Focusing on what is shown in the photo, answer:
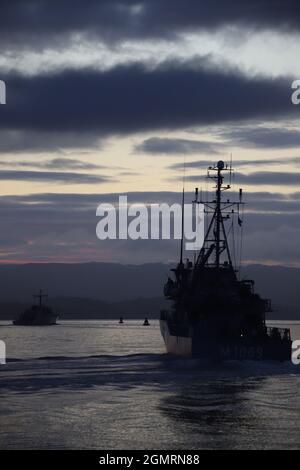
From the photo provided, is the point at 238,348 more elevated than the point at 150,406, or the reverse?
the point at 150,406

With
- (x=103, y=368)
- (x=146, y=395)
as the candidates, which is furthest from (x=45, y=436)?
(x=103, y=368)

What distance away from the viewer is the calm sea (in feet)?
105

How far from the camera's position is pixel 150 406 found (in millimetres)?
41094

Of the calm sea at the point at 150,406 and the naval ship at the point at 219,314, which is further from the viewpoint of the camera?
the naval ship at the point at 219,314

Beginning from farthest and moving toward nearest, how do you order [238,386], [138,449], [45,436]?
1. [238,386]
2. [45,436]
3. [138,449]

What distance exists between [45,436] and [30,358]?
42.7 m

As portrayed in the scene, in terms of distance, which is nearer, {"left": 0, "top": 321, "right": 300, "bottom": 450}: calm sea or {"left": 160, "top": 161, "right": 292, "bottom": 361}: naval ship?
{"left": 0, "top": 321, "right": 300, "bottom": 450}: calm sea

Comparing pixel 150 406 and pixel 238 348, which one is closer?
pixel 150 406

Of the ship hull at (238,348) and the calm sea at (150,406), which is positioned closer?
the calm sea at (150,406)

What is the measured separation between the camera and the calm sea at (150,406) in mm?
31969

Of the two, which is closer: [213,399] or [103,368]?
[213,399]
